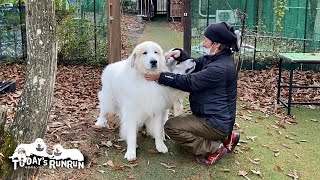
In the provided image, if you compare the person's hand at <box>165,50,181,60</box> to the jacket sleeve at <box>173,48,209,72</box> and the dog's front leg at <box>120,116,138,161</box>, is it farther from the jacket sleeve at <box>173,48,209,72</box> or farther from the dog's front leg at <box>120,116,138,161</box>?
the dog's front leg at <box>120,116,138,161</box>

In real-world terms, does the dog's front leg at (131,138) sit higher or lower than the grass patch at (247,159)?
higher

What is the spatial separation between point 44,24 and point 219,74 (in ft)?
5.74

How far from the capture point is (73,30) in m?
8.50

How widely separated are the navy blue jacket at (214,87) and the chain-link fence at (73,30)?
4897mm

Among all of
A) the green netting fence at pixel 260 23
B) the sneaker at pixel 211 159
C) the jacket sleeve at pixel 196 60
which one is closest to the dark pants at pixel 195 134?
the sneaker at pixel 211 159

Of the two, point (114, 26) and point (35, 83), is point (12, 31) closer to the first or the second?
point (114, 26)

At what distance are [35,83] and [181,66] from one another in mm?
1721

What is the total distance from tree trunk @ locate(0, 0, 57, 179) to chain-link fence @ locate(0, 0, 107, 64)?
5.64 m

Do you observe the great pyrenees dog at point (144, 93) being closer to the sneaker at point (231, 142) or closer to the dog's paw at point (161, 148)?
the dog's paw at point (161, 148)

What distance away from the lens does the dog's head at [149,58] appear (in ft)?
12.8

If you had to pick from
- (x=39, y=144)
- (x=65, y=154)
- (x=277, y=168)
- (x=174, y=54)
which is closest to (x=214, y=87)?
(x=174, y=54)

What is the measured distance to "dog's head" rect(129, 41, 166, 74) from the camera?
153 inches

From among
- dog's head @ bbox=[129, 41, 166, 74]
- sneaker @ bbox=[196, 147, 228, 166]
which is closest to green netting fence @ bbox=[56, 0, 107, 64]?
dog's head @ bbox=[129, 41, 166, 74]

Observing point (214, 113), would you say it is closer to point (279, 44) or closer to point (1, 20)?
point (279, 44)
